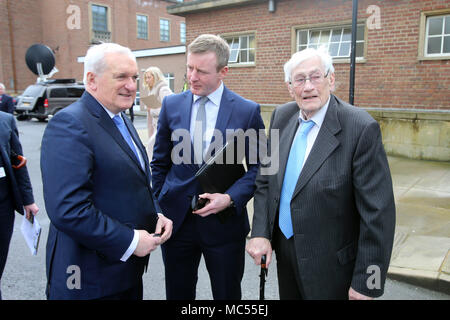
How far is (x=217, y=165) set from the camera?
7.36 ft

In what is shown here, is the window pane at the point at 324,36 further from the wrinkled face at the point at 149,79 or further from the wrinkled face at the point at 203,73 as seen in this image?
the wrinkled face at the point at 203,73

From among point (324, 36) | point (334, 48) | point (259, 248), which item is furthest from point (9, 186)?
point (324, 36)

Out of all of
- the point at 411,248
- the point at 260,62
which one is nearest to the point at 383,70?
the point at 260,62

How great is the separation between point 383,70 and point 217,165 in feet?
29.4

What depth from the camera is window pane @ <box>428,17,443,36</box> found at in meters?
8.95

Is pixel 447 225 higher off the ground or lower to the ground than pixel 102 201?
lower

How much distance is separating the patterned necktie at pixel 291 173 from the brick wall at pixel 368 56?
28.0ft

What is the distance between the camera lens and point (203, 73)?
2.30 metres

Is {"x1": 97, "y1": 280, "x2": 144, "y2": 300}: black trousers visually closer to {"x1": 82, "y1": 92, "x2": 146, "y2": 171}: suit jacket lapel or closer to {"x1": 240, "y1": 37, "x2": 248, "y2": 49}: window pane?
{"x1": 82, "y1": 92, "x2": 146, "y2": 171}: suit jacket lapel

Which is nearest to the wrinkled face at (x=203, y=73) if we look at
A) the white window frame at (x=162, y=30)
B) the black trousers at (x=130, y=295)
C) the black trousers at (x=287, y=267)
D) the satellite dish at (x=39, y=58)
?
the black trousers at (x=287, y=267)

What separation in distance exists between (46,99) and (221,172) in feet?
60.5

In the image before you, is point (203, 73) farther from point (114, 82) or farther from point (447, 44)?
point (447, 44)

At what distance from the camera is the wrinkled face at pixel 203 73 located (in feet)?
7.43
